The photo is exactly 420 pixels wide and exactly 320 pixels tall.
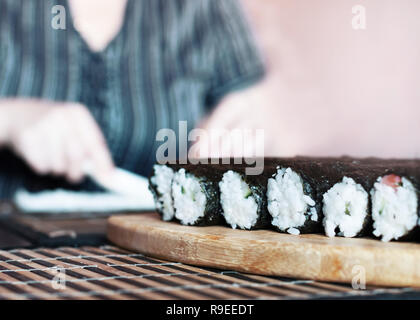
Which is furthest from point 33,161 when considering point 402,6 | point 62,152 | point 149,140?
point 402,6

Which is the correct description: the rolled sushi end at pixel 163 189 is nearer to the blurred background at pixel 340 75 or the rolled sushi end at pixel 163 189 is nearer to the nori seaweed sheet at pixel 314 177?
the nori seaweed sheet at pixel 314 177

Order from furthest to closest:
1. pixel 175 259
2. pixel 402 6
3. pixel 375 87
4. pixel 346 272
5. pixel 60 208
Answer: pixel 375 87
pixel 402 6
pixel 60 208
pixel 175 259
pixel 346 272

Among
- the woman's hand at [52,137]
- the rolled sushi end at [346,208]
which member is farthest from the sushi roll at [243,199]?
the woman's hand at [52,137]

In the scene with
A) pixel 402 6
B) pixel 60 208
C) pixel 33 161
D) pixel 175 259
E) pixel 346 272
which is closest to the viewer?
pixel 346 272

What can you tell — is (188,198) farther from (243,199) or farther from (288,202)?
(288,202)

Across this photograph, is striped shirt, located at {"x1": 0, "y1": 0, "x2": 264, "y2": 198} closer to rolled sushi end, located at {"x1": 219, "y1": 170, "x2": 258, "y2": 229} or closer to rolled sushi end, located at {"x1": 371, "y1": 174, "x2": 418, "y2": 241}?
rolled sushi end, located at {"x1": 219, "y1": 170, "x2": 258, "y2": 229}
